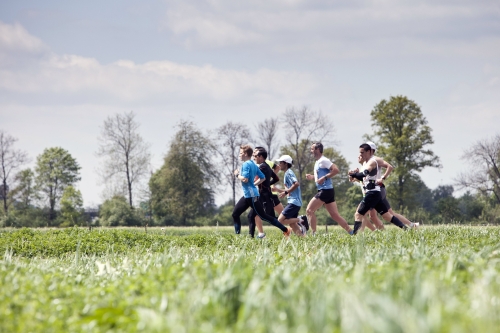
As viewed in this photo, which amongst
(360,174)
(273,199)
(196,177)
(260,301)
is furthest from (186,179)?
(260,301)

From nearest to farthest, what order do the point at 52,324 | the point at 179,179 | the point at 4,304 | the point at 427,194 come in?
the point at 52,324 → the point at 4,304 → the point at 179,179 → the point at 427,194

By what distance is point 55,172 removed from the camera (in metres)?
65.1

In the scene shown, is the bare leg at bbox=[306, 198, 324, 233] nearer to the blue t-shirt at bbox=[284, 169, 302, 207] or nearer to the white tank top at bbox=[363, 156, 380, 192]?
the blue t-shirt at bbox=[284, 169, 302, 207]

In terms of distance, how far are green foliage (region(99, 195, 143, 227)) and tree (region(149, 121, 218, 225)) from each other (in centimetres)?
692

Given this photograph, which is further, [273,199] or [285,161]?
[273,199]

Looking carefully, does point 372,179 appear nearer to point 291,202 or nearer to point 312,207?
point 312,207

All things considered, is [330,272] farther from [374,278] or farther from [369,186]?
[369,186]

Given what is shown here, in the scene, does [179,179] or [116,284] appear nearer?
[116,284]

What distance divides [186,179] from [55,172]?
1509 cm

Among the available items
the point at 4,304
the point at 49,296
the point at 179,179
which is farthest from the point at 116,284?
the point at 179,179

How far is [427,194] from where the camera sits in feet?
384

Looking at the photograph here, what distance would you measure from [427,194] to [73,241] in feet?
364

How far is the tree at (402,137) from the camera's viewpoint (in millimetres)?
48344

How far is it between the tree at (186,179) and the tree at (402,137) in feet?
60.6
